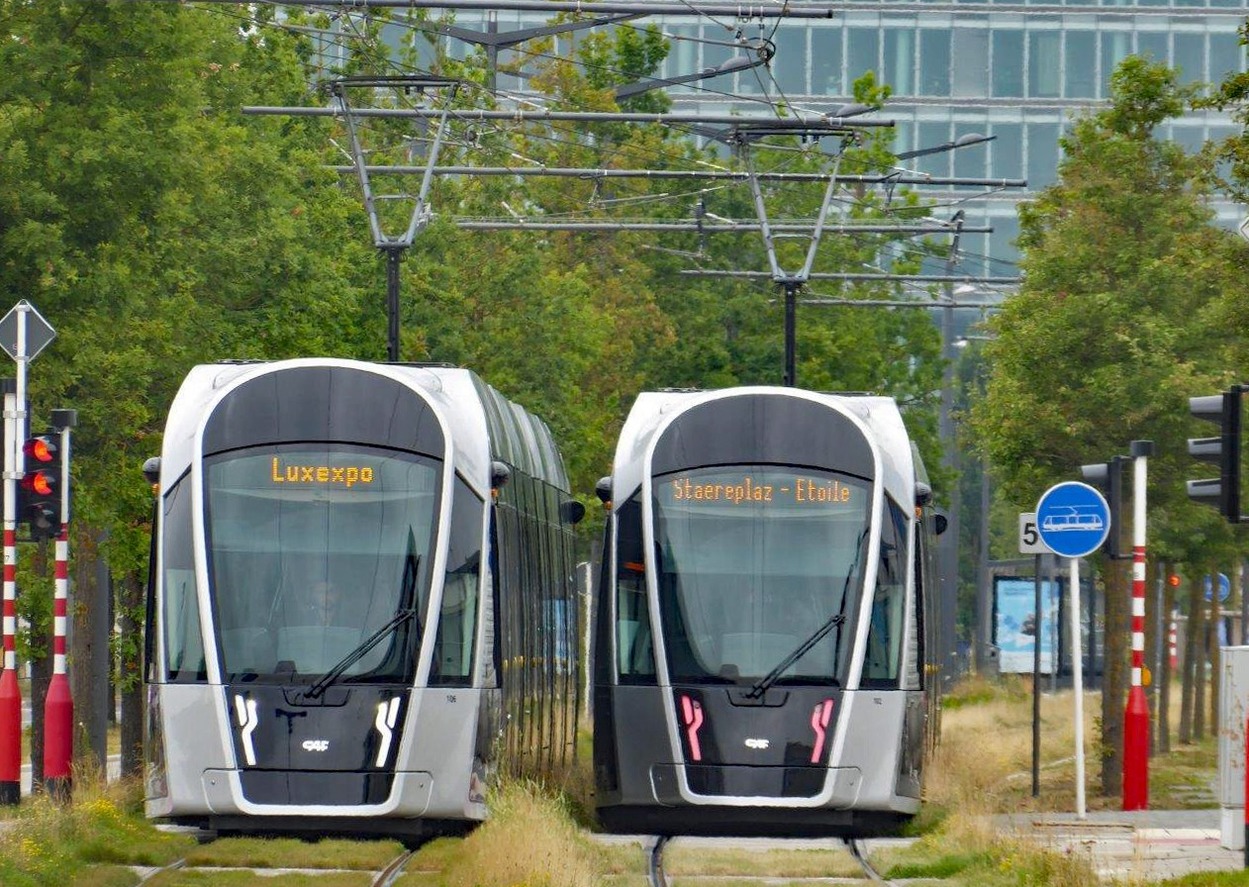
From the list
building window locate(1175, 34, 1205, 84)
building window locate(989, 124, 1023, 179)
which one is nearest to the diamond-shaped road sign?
building window locate(989, 124, 1023, 179)

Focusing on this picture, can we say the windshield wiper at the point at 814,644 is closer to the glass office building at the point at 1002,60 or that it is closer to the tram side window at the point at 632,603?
the tram side window at the point at 632,603

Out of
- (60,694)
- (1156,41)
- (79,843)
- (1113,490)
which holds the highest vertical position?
(1156,41)

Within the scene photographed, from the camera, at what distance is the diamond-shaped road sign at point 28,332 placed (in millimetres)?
20094

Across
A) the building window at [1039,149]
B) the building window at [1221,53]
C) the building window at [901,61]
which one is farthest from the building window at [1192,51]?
the building window at [901,61]

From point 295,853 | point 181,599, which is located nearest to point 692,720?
point 295,853

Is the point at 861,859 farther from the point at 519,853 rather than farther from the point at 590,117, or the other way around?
the point at 590,117

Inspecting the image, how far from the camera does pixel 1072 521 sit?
22.3 meters

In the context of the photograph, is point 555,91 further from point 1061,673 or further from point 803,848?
point 803,848

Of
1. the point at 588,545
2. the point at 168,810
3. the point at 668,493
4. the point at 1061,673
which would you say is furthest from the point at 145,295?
the point at 1061,673

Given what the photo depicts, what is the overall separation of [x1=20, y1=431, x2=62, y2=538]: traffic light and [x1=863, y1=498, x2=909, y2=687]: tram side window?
6261mm

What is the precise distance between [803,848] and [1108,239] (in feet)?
38.3

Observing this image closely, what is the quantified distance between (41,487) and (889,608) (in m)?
6.53

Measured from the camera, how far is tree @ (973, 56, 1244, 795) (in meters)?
27.9

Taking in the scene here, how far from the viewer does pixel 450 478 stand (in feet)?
55.6
